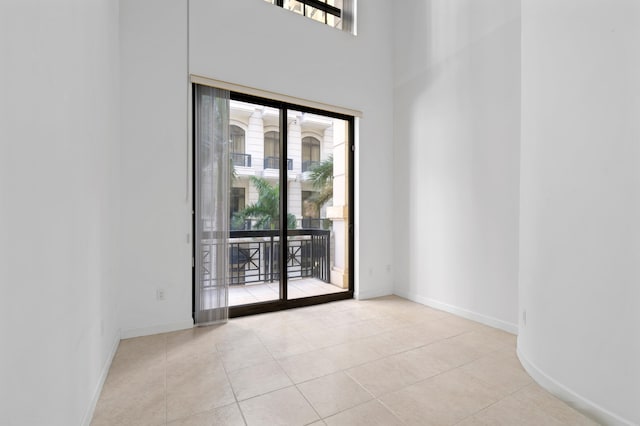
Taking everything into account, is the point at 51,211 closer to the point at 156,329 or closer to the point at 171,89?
the point at 156,329

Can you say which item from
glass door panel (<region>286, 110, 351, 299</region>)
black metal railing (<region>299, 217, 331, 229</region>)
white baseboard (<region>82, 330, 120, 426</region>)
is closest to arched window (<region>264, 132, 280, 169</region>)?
glass door panel (<region>286, 110, 351, 299</region>)

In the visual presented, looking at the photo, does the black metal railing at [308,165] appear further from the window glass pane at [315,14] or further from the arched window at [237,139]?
the window glass pane at [315,14]

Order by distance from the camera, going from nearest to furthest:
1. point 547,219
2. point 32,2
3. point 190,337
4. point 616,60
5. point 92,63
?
point 32,2 < point 616,60 < point 92,63 < point 547,219 < point 190,337

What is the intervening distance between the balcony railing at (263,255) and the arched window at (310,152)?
829 mm

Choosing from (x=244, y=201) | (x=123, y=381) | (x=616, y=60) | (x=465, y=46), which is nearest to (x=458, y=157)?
(x=465, y=46)

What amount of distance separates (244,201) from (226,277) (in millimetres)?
842

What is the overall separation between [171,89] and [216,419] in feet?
8.98

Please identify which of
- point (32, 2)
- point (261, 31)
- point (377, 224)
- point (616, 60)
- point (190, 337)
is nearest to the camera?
point (32, 2)

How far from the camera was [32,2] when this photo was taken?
98cm

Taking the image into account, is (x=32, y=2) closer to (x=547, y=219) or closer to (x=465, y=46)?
(x=547, y=219)

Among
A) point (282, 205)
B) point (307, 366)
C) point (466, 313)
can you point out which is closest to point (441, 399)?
point (307, 366)

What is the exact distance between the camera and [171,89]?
2834mm

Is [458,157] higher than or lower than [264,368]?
higher

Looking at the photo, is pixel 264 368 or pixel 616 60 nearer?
pixel 616 60
